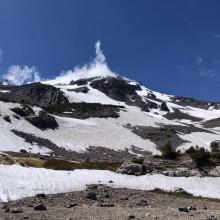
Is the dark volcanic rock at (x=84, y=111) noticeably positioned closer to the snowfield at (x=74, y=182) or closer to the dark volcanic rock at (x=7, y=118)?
the dark volcanic rock at (x=7, y=118)

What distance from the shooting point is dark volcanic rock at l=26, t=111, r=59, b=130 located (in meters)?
114

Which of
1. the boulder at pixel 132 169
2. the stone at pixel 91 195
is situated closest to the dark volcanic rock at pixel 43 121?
the boulder at pixel 132 169

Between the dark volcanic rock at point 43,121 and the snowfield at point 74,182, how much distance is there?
181 feet

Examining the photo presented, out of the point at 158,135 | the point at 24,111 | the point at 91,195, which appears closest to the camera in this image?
the point at 91,195

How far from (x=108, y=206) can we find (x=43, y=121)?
7879cm

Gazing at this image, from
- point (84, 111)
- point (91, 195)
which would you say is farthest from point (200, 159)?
point (84, 111)

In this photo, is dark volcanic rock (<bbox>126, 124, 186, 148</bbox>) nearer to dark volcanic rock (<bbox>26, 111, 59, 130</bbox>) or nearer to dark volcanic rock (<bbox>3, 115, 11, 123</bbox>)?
dark volcanic rock (<bbox>26, 111, 59, 130</bbox>)

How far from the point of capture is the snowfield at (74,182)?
4378 centimetres

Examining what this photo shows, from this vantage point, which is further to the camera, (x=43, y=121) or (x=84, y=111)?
(x=84, y=111)

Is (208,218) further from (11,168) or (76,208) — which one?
(11,168)

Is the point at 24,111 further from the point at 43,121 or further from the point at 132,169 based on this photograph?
the point at 132,169

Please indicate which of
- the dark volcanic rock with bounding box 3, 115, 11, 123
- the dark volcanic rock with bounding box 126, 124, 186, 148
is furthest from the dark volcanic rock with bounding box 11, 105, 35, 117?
the dark volcanic rock with bounding box 126, 124, 186, 148

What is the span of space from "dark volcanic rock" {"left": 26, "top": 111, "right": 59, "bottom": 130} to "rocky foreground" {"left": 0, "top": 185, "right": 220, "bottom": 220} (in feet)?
212

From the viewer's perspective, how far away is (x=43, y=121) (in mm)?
115562
